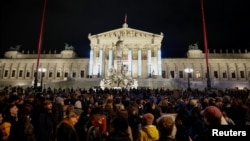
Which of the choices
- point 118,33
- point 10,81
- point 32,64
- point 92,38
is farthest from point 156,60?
point 10,81

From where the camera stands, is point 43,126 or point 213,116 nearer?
point 213,116

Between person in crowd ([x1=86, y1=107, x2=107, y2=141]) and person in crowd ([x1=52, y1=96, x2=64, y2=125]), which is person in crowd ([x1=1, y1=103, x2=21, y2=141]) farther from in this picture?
person in crowd ([x1=52, y1=96, x2=64, y2=125])

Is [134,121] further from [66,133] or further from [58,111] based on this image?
[58,111]

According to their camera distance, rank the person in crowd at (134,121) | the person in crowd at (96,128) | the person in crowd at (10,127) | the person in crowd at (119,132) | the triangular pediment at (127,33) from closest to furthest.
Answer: the person in crowd at (119,132), the person in crowd at (96,128), the person in crowd at (10,127), the person in crowd at (134,121), the triangular pediment at (127,33)

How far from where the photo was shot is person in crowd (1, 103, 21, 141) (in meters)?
4.19

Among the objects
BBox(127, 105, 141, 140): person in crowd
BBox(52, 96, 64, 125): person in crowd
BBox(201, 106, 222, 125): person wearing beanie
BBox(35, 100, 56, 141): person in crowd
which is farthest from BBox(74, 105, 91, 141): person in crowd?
BBox(201, 106, 222, 125): person wearing beanie

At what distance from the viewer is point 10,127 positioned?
4.55 metres

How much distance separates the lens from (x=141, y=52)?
191 ft

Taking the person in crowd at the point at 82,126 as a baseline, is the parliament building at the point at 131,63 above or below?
above

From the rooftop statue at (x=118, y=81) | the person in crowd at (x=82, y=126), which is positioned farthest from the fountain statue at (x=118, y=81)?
the person in crowd at (x=82, y=126)

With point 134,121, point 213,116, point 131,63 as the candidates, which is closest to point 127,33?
point 131,63

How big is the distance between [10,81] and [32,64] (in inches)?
294

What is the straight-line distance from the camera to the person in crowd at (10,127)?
4189 millimetres

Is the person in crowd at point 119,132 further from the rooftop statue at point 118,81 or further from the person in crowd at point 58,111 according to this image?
the rooftop statue at point 118,81
